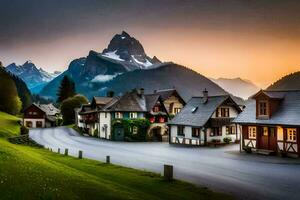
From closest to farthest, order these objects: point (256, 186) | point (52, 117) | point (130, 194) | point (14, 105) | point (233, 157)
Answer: point (130, 194)
point (256, 186)
point (233, 157)
point (14, 105)
point (52, 117)

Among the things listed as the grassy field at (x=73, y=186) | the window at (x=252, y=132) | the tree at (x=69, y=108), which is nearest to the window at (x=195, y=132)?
the window at (x=252, y=132)

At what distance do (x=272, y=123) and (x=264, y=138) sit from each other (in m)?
2.57

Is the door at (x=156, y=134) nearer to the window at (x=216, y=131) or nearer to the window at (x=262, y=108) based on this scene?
the window at (x=216, y=131)

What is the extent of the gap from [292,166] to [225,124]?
25049 millimetres

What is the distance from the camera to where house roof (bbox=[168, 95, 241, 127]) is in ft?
193

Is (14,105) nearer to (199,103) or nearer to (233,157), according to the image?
(199,103)

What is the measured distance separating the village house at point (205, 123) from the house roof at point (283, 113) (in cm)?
949

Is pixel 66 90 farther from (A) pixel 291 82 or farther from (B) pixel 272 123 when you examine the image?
(B) pixel 272 123

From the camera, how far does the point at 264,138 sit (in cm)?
4491

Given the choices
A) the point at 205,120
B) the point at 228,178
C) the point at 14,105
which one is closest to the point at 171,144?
the point at 205,120

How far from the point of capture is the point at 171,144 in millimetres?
62625

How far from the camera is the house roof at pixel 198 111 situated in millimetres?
58750

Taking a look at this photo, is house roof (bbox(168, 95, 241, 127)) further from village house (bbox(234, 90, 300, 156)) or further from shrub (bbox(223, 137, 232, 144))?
village house (bbox(234, 90, 300, 156))

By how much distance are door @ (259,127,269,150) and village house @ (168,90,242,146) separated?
12.2 metres
